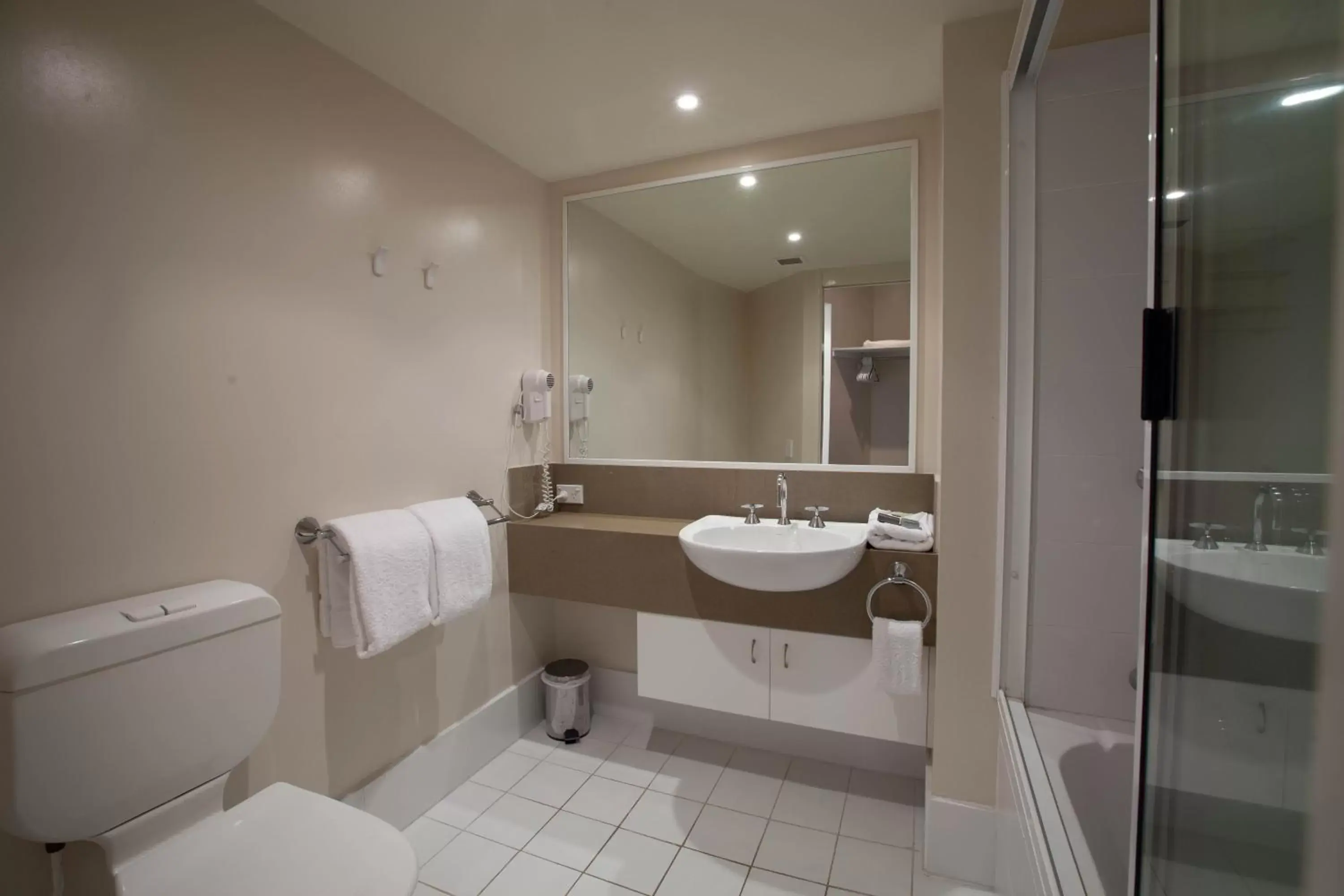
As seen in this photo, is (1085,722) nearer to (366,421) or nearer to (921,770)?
(921,770)

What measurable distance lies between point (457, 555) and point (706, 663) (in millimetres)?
873

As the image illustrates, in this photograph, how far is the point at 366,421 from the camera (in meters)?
1.67

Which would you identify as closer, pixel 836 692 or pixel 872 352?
pixel 836 692

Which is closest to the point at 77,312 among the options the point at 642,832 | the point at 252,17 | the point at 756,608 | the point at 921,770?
the point at 252,17

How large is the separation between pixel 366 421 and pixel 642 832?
148 centimetres

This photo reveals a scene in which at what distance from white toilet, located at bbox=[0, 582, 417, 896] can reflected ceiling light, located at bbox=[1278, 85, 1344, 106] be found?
1.59 metres

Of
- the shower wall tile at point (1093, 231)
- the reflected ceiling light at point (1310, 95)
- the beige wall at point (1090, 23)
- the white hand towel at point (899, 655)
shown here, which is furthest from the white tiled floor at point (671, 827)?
the beige wall at point (1090, 23)

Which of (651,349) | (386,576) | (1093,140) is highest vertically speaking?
(1093,140)

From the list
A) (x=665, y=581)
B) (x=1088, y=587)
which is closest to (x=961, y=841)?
(x=1088, y=587)

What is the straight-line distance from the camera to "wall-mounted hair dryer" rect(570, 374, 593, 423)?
2.42 meters

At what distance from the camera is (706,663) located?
1909 mm

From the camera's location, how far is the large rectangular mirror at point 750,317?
6.50 feet

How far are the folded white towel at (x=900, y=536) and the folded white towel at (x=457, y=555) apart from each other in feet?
3.92

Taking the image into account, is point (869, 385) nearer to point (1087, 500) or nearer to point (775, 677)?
point (1087, 500)
